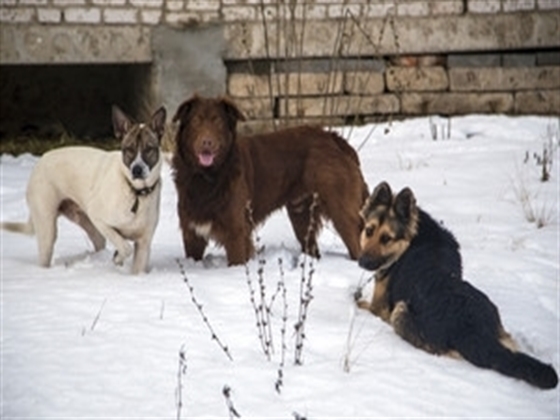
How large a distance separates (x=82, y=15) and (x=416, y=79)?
3.18 metres

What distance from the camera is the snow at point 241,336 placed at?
4.73m

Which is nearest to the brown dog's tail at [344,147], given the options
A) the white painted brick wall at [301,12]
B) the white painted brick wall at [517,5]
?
the white painted brick wall at [301,12]

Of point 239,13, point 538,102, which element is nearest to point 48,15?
point 239,13

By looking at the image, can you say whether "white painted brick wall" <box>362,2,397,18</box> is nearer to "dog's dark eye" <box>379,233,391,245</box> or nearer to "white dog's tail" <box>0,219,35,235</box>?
"white dog's tail" <box>0,219,35,235</box>

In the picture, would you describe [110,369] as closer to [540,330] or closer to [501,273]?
[540,330]

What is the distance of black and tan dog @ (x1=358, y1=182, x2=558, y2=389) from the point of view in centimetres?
518

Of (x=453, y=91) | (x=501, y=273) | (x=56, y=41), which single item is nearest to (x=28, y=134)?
(x=56, y=41)

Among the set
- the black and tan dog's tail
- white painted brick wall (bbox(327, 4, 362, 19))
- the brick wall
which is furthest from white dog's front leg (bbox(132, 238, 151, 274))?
white painted brick wall (bbox(327, 4, 362, 19))

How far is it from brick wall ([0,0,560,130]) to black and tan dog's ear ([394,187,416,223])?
17.2 ft

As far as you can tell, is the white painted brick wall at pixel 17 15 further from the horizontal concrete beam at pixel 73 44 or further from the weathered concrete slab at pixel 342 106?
the weathered concrete slab at pixel 342 106

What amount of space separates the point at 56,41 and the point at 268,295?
5.75 m

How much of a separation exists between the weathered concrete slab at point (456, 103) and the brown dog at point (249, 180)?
4.89 meters

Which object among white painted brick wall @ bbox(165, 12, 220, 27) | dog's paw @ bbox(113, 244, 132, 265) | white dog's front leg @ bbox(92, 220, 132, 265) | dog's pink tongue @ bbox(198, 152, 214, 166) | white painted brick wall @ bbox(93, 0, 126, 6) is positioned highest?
white painted brick wall @ bbox(93, 0, 126, 6)

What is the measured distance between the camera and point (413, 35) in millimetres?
11719
